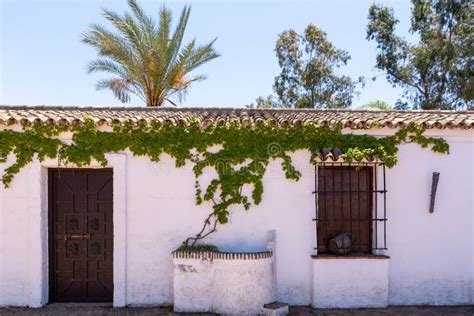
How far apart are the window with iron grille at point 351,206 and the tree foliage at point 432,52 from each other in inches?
561

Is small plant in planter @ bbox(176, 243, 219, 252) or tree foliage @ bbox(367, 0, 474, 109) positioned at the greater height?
tree foliage @ bbox(367, 0, 474, 109)

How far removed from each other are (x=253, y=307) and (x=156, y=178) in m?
2.57

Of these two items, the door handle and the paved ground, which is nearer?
the paved ground

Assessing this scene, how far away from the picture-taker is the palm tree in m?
13.3

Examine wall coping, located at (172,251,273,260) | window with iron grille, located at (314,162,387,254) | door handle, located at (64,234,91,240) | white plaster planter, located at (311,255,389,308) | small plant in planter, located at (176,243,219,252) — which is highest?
window with iron grille, located at (314,162,387,254)

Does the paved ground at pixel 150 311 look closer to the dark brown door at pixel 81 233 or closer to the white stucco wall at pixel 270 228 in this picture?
the white stucco wall at pixel 270 228

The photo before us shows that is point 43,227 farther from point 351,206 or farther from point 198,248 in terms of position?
point 351,206

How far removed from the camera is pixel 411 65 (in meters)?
19.8

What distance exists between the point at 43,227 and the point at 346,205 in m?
5.07

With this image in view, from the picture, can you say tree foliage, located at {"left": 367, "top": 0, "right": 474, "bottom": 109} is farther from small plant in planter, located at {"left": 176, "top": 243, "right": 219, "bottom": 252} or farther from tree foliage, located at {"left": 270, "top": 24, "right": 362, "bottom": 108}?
small plant in planter, located at {"left": 176, "top": 243, "right": 219, "bottom": 252}

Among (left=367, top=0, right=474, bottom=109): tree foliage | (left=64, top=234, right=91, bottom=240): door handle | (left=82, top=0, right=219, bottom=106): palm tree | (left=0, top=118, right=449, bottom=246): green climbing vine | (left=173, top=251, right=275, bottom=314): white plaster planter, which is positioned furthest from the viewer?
(left=367, top=0, right=474, bottom=109): tree foliage

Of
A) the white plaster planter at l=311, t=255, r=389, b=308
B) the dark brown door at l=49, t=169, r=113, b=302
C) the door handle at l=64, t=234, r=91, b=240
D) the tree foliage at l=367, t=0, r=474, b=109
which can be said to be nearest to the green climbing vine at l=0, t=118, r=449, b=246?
the dark brown door at l=49, t=169, r=113, b=302

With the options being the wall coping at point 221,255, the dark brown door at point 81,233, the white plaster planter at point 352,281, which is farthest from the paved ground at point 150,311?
the wall coping at point 221,255

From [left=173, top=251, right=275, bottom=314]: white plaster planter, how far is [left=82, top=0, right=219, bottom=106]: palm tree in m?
9.00
